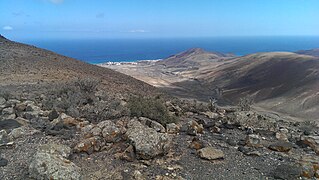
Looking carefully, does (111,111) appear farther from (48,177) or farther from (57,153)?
(48,177)

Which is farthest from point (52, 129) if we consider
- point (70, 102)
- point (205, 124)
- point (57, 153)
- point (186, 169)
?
point (205, 124)

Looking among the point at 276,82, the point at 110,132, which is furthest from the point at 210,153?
the point at 276,82

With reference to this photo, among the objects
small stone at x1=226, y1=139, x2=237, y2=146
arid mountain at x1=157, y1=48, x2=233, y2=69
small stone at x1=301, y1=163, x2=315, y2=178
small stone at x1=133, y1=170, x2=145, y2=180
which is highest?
small stone at x1=133, y1=170, x2=145, y2=180

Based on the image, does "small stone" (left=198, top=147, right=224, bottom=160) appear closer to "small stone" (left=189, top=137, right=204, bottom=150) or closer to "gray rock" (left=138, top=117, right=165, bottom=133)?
"small stone" (left=189, top=137, right=204, bottom=150)

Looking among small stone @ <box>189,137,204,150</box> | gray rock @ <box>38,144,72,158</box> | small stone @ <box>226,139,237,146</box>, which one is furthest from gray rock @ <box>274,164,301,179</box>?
gray rock @ <box>38,144,72,158</box>

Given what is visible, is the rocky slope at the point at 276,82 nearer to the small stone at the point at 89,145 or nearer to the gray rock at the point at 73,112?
the gray rock at the point at 73,112

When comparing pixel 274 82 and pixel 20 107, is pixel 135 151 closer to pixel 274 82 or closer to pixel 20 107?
pixel 20 107

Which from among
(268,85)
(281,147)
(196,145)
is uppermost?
(196,145)
